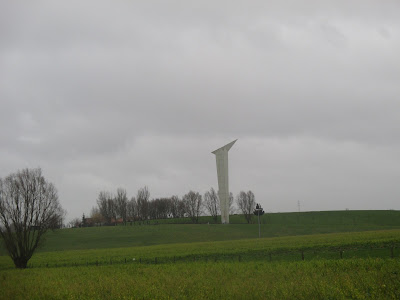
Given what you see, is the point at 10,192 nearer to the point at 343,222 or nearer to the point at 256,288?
the point at 256,288

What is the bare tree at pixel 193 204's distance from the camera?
6344 inches

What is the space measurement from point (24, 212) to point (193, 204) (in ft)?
380

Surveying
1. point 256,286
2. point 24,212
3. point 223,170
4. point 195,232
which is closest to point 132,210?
point 195,232

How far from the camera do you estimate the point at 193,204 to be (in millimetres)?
162500

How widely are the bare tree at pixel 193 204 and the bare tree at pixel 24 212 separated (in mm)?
109607

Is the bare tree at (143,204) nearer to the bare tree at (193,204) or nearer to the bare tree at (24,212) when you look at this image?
the bare tree at (193,204)

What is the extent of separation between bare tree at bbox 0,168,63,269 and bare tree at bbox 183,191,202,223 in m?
110

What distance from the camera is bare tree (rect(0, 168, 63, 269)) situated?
48062 mm

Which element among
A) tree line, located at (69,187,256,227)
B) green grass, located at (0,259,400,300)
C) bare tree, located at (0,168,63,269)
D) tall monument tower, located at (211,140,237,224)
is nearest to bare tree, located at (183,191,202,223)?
tree line, located at (69,187,256,227)

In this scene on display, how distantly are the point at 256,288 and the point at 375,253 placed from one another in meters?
17.7

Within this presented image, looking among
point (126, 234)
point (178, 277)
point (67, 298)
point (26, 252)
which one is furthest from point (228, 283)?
point (126, 234)

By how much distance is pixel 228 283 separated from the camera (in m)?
21.6

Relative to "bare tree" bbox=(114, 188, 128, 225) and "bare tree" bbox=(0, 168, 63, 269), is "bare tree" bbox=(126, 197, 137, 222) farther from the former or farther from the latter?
"bare tree" bbox=(0, 168, 63, 269)

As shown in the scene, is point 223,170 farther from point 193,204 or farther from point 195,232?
point 193,204
